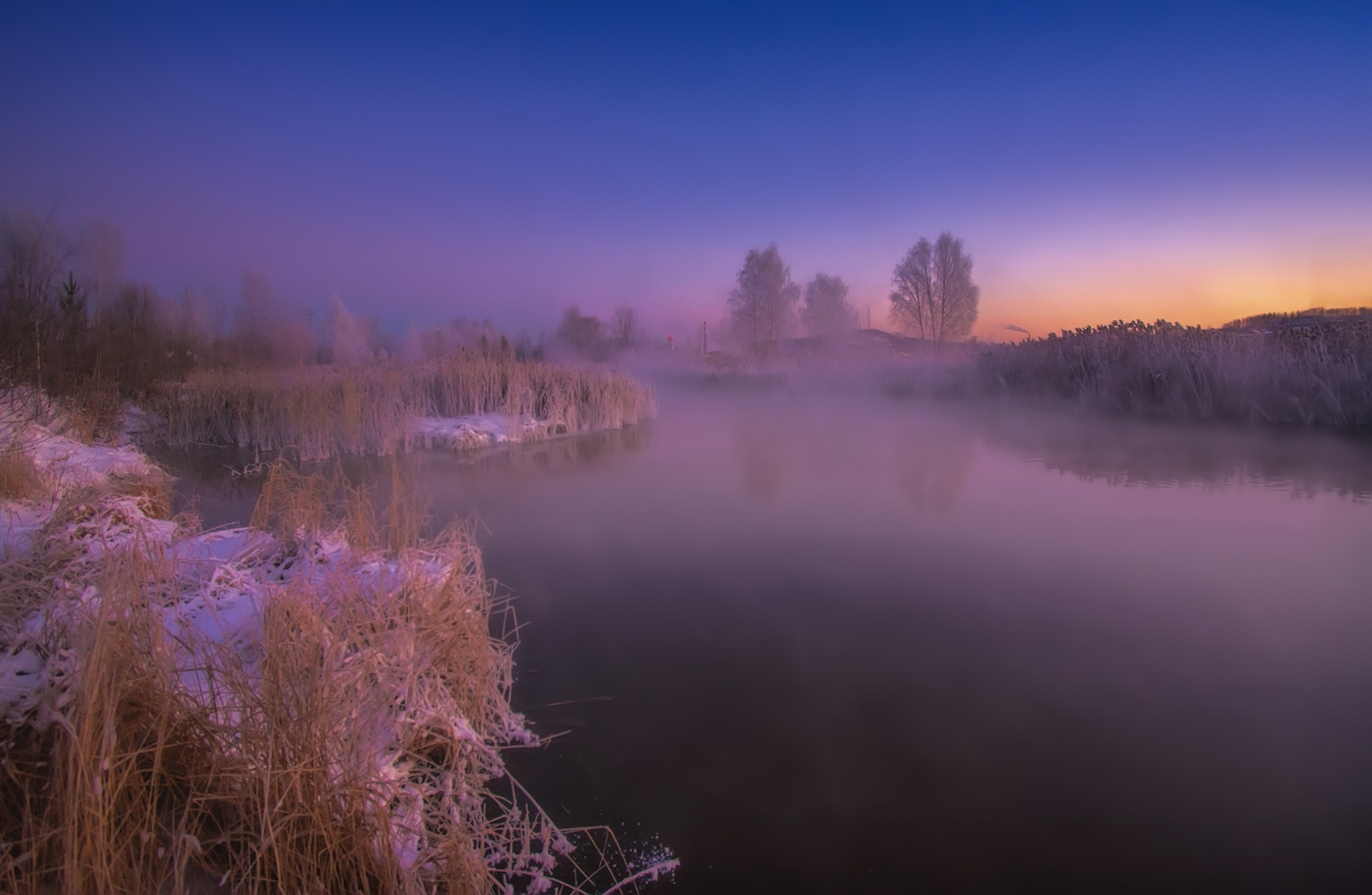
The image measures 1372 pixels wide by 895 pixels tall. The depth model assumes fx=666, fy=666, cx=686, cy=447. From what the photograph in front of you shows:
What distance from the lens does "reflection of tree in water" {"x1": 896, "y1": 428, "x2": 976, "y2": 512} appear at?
586cm

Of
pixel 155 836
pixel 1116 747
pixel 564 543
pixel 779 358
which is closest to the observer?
pixel 155 836

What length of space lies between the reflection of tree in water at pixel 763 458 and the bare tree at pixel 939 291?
2432 cm

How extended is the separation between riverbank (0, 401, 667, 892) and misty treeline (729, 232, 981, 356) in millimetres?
31780

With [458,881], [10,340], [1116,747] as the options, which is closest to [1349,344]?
[1116,747]

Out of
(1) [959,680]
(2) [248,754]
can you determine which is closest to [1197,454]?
(1) [959,680]

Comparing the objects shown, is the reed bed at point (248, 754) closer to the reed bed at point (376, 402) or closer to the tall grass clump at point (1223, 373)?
the reed bed at point (376, 402)

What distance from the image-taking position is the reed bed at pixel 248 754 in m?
1.26

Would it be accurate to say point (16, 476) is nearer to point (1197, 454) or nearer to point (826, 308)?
point (1197, 454)

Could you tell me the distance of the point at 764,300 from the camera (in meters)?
34.5

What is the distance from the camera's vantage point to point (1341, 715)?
2312 mm

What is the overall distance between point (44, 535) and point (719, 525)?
12.2 feet

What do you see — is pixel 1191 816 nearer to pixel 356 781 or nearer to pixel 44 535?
pixel 356 781

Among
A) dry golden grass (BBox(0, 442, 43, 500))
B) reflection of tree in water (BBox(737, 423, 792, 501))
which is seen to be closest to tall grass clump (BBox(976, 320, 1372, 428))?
reflection of tree in water (BBox(737, 423, 792, 501))

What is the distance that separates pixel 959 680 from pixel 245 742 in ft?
7.62
